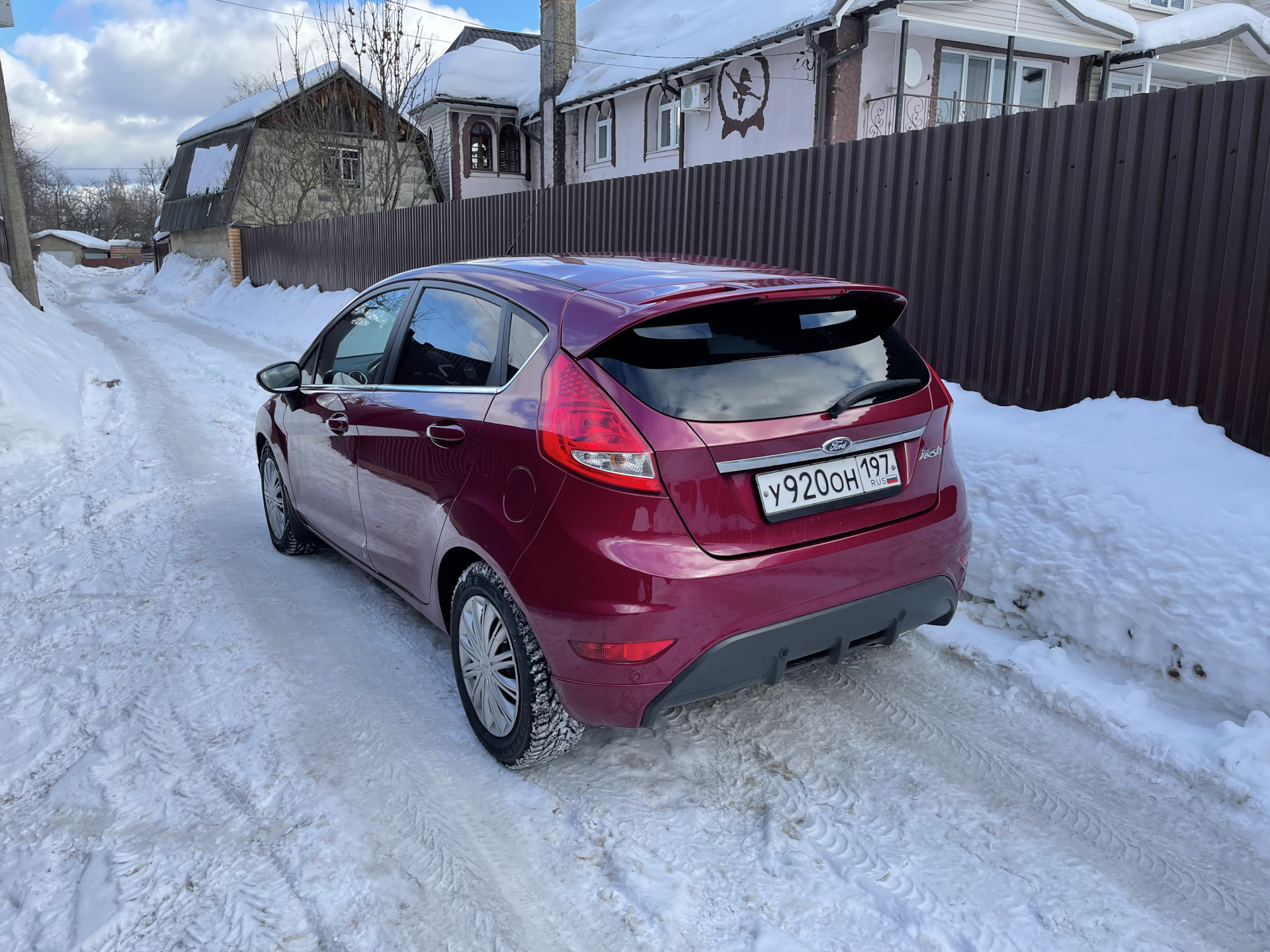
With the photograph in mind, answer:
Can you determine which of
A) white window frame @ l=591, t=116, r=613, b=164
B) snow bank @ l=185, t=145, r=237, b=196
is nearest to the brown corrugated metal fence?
white window frame @ l=591, t=116, r=613, b=164

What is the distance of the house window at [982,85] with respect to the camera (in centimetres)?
1691

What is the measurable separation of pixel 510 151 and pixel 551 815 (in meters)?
29.1

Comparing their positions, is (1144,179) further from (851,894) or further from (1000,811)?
(851,894)

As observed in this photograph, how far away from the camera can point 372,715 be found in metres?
3.31

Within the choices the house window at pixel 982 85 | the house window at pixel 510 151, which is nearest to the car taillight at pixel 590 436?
the house window at pixel 982 85

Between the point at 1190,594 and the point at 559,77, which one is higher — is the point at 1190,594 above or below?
below

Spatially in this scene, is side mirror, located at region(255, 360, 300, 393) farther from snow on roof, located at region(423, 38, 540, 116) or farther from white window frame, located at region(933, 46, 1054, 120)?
snow on roof, located at region(423, 38, 540, 116)

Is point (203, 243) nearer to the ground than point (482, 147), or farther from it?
nearer to the ground

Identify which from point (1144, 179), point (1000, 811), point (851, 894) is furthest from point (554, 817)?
point (1144, 179)

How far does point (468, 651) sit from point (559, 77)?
77.6 ft

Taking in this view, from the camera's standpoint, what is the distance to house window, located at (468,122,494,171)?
2859 cm

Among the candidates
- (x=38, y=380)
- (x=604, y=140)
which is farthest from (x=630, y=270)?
(x=604, y=140)

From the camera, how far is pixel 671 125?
67.0ft

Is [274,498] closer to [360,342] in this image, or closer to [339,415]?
[339,415]
